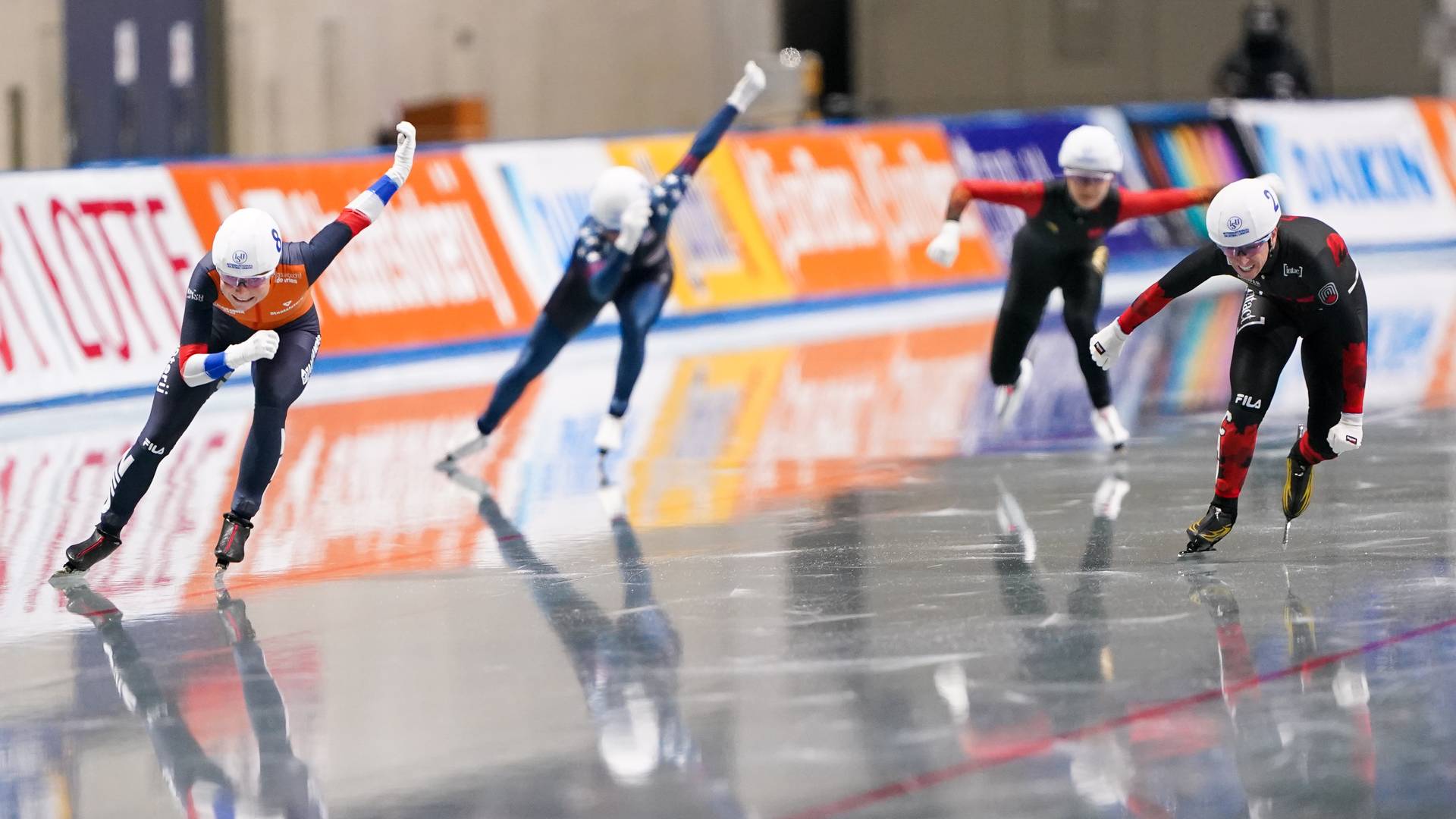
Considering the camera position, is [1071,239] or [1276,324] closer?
[1276,324]

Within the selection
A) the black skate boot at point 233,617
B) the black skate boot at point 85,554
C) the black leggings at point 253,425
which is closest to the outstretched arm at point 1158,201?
the black leggings at point 253,425

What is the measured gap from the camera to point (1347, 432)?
765 cm

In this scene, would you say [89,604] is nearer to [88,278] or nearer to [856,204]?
[88,278]

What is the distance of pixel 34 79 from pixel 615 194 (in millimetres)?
11507

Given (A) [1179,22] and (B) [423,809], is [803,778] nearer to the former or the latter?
(B) [423,809]

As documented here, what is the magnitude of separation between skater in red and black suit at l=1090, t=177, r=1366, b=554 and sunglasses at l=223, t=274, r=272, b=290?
334 centimetres

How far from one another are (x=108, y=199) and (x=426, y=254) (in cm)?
273

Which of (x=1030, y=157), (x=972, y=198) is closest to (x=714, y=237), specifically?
(x=1030, y=157)

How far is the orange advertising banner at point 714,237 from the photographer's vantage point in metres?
17.9

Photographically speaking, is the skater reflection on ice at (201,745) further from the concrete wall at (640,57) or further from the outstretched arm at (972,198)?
the concrete wall at (640,57)

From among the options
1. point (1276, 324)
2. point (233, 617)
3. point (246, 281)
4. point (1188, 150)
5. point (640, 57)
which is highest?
point (1276, 324)

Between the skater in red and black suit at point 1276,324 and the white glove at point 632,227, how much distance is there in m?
3.32

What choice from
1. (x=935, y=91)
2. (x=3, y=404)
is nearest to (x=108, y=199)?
(x=3, y=404)

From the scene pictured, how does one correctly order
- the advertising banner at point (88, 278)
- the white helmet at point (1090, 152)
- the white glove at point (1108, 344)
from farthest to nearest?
the advertising banner at point (88, 278) → the white helmet at point (1090, 152) → the white glove at point (1108, 344)
